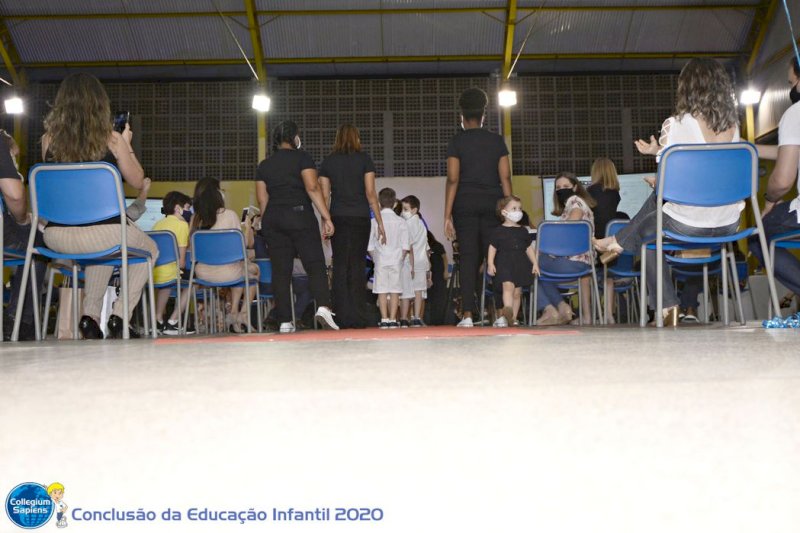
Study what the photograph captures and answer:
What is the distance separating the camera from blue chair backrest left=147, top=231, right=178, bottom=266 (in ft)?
14.7

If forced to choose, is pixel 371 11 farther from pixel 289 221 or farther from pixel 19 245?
pixel 19 245

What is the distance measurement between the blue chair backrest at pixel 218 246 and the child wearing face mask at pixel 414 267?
1.28 meters

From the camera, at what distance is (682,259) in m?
3.38

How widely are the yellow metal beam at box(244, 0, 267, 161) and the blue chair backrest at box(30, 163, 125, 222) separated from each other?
7.86 meters

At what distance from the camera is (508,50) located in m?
10.8

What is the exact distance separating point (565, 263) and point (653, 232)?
155cm

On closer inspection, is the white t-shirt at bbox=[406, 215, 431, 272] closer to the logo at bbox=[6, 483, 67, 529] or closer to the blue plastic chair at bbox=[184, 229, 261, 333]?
the blue plastic chair at bbox=[184, 229, 261, 333]

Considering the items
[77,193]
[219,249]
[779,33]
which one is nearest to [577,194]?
[219,249]

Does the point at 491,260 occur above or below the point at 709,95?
below

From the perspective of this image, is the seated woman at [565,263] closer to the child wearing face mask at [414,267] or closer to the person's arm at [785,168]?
the child wearing face mask at [414,267]

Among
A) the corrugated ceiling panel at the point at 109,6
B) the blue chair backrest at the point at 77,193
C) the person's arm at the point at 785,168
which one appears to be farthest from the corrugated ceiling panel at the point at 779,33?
the blue chair backrest at the point at 77,193

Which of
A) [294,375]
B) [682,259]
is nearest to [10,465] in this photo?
[294,375]

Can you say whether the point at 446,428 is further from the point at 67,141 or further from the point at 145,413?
the point at 67,141

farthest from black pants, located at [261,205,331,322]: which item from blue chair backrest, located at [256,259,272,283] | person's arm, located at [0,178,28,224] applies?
blue chair backrest, located at [256,259,272,283]
